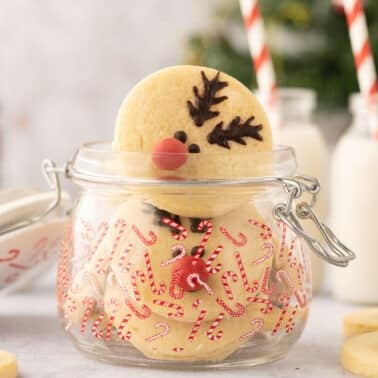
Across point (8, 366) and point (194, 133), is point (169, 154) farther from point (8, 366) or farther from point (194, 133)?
point (8, 366)

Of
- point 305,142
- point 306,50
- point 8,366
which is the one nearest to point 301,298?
point 8,366

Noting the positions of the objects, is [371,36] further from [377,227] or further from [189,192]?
[189,192]

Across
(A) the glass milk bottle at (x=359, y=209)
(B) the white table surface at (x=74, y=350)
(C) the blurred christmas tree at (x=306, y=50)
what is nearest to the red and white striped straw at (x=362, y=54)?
(A) the glass milk bottle at (x=359, y=209)

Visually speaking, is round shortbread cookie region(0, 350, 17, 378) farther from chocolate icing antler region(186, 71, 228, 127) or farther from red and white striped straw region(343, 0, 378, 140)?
red and white striped straw region(343, 0, 378, 140)

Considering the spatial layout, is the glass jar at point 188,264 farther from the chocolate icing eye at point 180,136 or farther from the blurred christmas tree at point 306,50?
the blurred christmas tree at point 306,50

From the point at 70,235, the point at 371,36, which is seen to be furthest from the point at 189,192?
the point at 371,36

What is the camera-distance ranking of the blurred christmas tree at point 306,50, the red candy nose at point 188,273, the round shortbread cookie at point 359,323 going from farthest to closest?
the blurred christmas tree at point 306,50, the round shortbread cookie at point 359,323, the red candy nose at point 188,273
